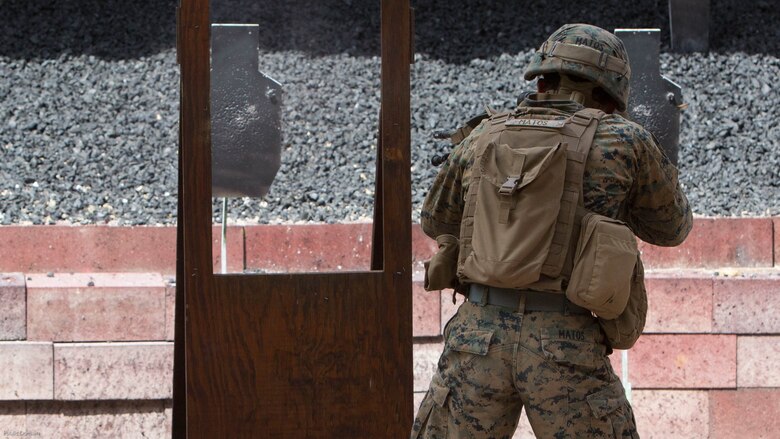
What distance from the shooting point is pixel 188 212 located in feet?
12.3

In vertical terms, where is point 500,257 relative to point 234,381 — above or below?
above

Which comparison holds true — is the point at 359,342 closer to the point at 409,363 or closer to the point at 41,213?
the point at 409,363

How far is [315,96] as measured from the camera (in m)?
8.55

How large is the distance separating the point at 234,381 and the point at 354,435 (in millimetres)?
433

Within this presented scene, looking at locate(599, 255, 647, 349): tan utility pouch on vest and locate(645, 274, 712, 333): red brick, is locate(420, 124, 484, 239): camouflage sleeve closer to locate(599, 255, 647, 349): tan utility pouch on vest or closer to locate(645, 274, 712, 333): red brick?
locate(599, 255, 647, 349): tan utility pouch on vest

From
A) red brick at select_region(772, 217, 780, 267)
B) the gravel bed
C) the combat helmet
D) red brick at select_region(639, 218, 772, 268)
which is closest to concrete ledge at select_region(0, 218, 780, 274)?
the gravel bed

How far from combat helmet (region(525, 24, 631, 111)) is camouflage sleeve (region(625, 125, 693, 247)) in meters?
0.17

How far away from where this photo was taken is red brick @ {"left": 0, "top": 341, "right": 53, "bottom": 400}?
18.1 feet

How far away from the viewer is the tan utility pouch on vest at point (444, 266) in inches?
136

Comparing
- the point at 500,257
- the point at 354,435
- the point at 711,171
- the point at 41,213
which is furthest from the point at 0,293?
the point at 711,171

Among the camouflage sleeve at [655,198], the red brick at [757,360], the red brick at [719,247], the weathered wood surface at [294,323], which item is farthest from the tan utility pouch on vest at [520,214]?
the red brick at [719,247]

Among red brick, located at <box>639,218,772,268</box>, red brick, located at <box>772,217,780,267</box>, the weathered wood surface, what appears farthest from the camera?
red brick, located at <box>772,217,780,267</box>

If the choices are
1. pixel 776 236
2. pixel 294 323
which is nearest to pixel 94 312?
pixel 294 323

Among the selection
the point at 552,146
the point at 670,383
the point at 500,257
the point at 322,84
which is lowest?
the point at 670,383
